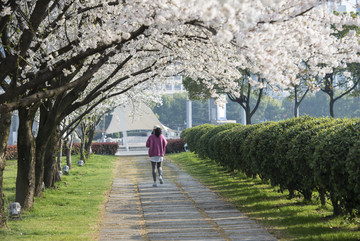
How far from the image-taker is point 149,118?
136 feet

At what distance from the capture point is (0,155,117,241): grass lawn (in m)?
8.19

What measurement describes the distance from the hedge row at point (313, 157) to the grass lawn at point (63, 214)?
362 centimetres

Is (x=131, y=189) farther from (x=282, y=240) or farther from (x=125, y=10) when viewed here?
(x=125, y=10)

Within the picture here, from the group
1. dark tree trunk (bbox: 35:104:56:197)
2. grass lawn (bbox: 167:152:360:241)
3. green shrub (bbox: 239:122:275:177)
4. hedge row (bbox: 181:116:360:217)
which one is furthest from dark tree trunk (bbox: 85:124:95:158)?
dark tree trunk (bbox: 35:104:56:197)

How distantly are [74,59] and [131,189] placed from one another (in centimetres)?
792

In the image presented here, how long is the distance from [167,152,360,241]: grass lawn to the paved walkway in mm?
295

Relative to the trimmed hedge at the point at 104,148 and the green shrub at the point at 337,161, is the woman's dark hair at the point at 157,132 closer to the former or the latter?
the green shrub at the point at 337,161

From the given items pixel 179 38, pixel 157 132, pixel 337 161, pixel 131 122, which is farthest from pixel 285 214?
pixel 131 122

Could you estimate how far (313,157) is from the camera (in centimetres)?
777

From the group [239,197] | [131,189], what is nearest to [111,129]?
[131,189]

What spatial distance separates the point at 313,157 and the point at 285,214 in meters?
1.98

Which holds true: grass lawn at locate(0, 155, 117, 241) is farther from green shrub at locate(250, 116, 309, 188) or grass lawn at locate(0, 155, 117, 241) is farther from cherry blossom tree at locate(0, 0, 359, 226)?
green shrub at locate(250, 116, 309, 188)

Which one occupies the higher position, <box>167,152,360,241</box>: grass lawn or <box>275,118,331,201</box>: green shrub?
<box>275,118,331,201</box>: green shrub

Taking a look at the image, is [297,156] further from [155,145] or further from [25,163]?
[155,145]
